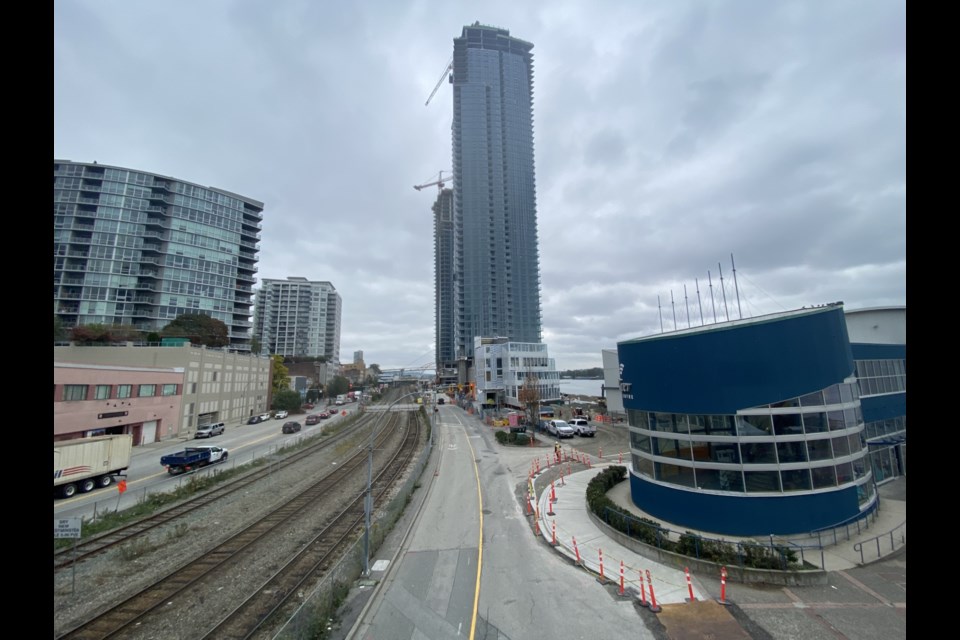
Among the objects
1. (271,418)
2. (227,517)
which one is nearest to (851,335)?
(227,517)

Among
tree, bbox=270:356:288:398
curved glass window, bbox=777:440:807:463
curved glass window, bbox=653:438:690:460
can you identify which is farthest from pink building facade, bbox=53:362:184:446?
curved glass window, bbox=777:440:807:463

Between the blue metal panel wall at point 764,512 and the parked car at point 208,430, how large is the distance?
4877 cm

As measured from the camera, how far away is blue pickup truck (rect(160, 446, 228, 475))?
29.3 metres

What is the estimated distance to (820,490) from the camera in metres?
15.1

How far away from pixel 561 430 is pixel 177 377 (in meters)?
43.3

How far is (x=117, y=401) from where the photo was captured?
38.1 meters

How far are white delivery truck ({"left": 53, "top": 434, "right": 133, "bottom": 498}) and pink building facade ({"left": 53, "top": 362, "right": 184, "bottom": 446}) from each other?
20.9 ft

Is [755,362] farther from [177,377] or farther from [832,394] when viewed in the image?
[177,377]

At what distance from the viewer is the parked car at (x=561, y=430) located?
42.0 metres

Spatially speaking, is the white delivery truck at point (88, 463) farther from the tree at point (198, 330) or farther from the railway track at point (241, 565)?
the tree at point (198, 330)

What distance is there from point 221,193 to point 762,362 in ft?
331

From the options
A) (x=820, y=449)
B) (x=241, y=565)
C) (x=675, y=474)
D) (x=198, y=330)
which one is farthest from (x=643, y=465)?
(x=198, y=330)

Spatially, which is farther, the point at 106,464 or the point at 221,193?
the point at 221,193
